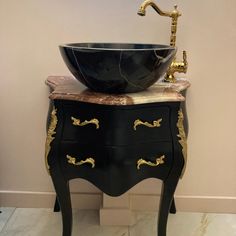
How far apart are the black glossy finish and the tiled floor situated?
445 millimetres

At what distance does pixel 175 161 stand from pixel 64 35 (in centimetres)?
72

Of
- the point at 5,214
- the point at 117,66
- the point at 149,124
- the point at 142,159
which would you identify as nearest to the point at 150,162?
the point at 142,159

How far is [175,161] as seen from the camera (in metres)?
0.97

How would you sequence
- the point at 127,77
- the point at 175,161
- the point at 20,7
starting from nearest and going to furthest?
the point at 127,77, the point at 175,161, the point at 20,7

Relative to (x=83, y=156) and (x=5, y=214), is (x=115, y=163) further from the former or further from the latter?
(x=5, y=214)

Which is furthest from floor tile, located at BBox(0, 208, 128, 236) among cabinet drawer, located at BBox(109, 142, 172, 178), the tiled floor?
cabinet drawer, located at BBox(109, 142, 172, 178)

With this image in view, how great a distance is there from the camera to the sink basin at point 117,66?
2.73ft

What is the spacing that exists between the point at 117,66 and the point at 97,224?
85cm

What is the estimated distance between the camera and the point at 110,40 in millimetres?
1262

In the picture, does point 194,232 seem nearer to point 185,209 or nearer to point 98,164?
point 185,209

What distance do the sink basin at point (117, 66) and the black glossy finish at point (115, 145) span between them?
0.23ft

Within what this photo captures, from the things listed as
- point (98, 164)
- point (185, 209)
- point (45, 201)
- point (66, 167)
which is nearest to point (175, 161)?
point (98, 164)

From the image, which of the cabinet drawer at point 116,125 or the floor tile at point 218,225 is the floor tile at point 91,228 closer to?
the floor tile at point 218,225

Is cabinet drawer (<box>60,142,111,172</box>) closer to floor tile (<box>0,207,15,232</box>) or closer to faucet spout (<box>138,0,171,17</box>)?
faucet spout (<box>138,0,171,17</box>)
